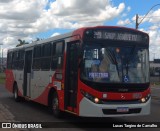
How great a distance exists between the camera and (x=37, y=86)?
16.2 metres

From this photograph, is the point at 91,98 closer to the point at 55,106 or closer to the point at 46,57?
the point at 55,106

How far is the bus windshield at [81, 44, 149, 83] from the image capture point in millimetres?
11102

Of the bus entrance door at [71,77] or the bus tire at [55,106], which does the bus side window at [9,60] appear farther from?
the bus entrance door at [71,77]

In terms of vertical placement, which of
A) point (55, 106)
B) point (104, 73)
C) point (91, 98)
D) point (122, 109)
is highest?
point (104, 73)

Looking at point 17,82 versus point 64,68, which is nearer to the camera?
point 64,68

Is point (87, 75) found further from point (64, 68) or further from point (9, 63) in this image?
point (9, 63)

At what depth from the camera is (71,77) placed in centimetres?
1217

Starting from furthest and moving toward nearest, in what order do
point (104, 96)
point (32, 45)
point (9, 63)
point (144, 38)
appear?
point (9, 63), point (32, 45), point (144, 38), point (104, 96)

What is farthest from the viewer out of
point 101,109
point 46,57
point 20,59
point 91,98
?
point 20,59

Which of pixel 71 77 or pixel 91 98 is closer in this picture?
pixel 91 98

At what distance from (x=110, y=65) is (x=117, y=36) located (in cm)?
103

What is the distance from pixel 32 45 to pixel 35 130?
7069mm

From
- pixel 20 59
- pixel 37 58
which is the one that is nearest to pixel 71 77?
pixel 37 58

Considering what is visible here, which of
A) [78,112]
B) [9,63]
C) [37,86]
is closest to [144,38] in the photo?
[78,112]
